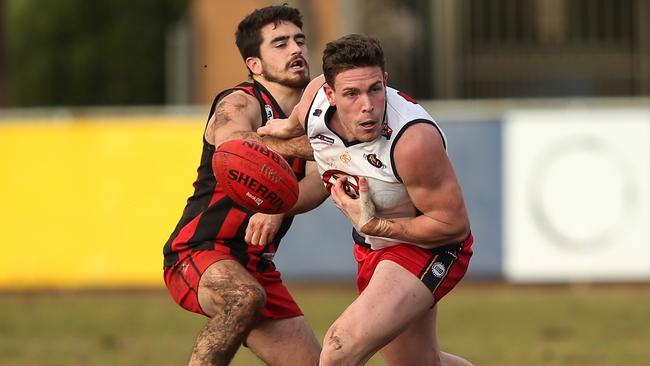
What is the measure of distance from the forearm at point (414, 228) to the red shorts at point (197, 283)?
0.84 metres

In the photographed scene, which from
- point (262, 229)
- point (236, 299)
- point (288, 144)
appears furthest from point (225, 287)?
point (288, 144)

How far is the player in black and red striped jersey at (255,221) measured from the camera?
781 centimetres

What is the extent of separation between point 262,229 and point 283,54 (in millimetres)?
949

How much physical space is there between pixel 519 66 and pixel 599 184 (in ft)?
36.1

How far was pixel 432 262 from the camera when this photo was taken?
7.57 m

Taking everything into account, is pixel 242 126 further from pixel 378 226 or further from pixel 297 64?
pixel 378 226

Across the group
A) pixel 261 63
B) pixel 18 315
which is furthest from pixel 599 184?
pixel 261 63

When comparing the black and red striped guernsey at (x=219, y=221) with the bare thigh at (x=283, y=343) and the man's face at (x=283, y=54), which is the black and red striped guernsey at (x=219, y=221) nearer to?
the man's face at (x=283, y=54)

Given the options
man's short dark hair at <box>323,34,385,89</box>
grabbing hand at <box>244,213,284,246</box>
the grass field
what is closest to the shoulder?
man's short dark hair at <box>323,34,385,89</box>

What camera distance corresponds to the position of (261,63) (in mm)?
8055

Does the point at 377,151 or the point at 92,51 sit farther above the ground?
the point at 377,151

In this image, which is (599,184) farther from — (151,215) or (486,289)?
(151,215)

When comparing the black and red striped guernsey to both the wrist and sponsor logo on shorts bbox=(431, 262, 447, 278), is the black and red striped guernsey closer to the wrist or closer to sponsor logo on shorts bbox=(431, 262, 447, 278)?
the wrist

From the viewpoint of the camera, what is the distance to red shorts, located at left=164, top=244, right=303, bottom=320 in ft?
25.9
